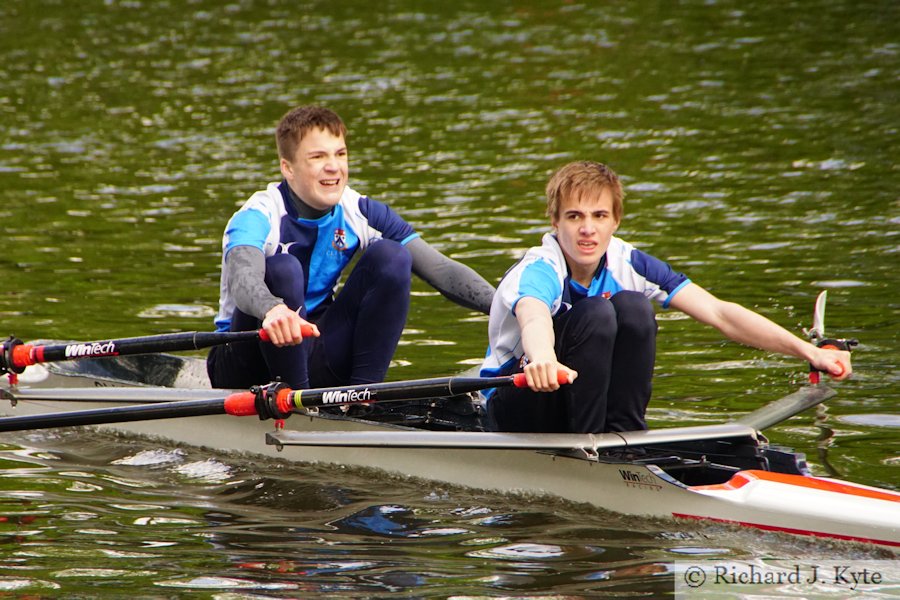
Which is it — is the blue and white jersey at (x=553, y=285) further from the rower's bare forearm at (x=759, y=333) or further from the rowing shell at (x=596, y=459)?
the rowing shell at (x=596, y=459)

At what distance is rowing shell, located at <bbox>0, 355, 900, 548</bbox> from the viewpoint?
5.35m

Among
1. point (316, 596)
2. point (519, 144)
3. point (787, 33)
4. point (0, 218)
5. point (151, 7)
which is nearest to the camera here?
point (316, 596)

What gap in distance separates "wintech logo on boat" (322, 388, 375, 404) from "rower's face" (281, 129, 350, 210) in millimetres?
1211

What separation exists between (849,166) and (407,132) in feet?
19.8

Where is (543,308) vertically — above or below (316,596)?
above

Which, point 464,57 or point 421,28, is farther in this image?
point 421,28

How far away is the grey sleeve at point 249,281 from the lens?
20.6 feet

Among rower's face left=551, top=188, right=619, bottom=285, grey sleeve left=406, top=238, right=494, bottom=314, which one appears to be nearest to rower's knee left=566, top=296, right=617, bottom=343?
rower's face left=551, top=188, right=619, bottom=285

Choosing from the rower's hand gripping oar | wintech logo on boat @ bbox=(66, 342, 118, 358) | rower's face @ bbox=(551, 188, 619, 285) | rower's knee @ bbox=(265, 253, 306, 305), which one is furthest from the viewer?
wintech logo on boat @ bbox=(66, 342, 118, 358)

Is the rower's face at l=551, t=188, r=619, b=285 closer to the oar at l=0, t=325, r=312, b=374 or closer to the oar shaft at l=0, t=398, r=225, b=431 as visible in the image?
the oar at l=0, t=325, r=312, b=374

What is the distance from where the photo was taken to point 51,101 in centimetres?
2088

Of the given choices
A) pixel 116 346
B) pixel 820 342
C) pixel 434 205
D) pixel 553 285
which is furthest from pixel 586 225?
pixel 434 205

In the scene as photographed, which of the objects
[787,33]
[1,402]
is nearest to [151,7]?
[787,33]

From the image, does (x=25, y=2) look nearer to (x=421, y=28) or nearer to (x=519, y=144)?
(x=421, y=28)
